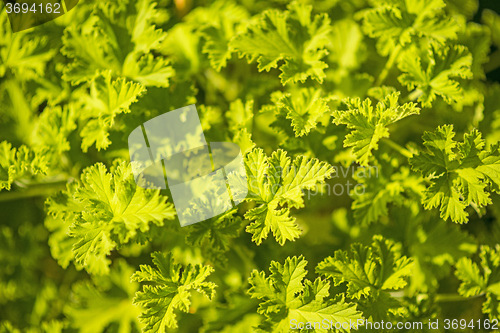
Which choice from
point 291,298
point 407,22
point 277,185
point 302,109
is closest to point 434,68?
point 407,22

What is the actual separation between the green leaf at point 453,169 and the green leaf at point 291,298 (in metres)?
0.45

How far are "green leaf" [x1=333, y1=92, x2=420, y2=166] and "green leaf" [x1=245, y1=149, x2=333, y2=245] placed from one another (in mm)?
125

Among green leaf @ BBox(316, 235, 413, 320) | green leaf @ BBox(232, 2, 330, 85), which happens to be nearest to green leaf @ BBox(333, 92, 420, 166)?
green leaf @ BBox(232, 2, 330, 85)

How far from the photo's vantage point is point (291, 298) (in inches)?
53.7

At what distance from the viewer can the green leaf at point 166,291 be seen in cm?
133

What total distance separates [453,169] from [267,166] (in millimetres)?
629

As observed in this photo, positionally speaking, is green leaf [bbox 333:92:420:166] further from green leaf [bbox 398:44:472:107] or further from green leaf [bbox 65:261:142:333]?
green leaf [bbox 65:261:142:333]

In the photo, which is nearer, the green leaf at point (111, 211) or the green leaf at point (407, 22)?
the green leaf at point (111, 211)

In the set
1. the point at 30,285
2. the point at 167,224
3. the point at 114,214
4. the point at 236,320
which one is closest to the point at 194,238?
the point at 167,224

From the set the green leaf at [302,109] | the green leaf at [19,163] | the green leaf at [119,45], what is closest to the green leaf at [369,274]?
the green leaf at [302,109]

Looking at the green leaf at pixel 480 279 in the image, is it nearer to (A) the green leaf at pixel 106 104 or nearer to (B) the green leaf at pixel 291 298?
(B) the green leaf at pixel 291 298

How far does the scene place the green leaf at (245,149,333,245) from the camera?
1.31m

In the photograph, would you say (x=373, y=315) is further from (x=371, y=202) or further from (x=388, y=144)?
(x=388, y=144)

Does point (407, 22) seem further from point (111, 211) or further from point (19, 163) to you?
point (19, 163)
